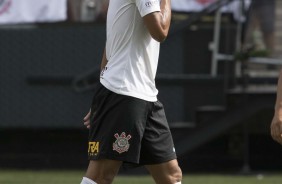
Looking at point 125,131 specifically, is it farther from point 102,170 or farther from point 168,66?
point 168,66

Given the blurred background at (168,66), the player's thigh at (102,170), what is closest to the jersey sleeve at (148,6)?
the player's thigh at (102,170)

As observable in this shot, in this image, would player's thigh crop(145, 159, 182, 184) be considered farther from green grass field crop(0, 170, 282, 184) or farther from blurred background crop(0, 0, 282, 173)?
blurred background crop(0, 0, 282, 173)

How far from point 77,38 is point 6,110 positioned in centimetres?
130

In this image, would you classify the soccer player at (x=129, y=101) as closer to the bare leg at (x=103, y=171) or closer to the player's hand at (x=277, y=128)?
the bare leg at (x=103, y=171)

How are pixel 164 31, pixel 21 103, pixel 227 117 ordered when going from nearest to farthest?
pixel 164 31
pixel 227 117
pixel 21 103

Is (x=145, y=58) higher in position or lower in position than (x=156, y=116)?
higher

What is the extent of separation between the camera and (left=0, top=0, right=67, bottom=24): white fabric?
12117mm

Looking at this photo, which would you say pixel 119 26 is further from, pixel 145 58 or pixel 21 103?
pixel 21 103

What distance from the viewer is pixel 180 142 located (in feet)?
38.3

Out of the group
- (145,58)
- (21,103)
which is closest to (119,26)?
(145,58)

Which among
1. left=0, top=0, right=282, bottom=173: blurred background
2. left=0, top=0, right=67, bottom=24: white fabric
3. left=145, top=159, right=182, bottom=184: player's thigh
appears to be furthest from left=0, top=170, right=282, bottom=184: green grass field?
left=145, top=159, right=182, bottom=184: player's thigh

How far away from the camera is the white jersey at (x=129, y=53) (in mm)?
5707

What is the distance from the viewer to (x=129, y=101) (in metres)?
5.69

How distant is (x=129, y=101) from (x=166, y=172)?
51cm
